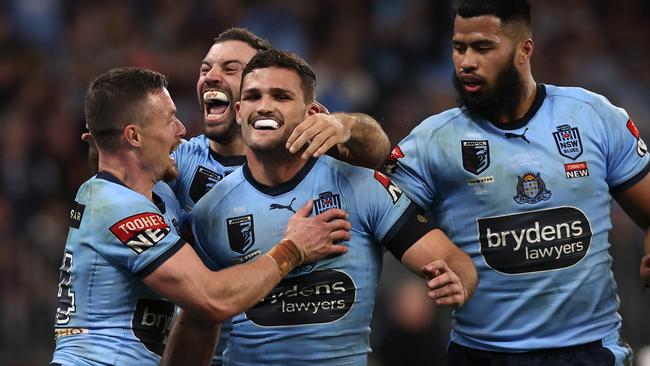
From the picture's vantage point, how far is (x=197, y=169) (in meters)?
6.31

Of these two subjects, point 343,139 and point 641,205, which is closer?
point 343,139

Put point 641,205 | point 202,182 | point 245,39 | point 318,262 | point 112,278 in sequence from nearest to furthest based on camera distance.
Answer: point 112,278, point 318,262, point 641,205, point 202,182, point 245,39

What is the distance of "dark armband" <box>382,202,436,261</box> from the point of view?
17.1ft

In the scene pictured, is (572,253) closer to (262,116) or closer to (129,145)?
(262,116)

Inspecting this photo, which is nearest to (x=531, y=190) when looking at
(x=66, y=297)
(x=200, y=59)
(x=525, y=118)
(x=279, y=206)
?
(x=525, y=118)

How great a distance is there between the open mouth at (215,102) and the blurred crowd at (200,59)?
3694 mm

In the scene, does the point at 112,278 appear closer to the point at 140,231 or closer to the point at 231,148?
the point at 140,231

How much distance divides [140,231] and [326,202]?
2.86ft

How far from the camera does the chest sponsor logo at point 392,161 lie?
5727mm

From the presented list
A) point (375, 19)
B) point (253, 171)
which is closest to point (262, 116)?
point (253, 171)

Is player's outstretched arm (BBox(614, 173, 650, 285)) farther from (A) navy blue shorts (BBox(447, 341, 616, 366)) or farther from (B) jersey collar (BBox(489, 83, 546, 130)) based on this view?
(B) jersey collar (BBox(489, 83, 546, 130))

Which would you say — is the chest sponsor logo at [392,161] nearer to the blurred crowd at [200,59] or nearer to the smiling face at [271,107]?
the smiling face at [271,107]

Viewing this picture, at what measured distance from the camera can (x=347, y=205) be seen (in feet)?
17.4

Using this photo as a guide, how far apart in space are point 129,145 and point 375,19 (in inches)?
315
